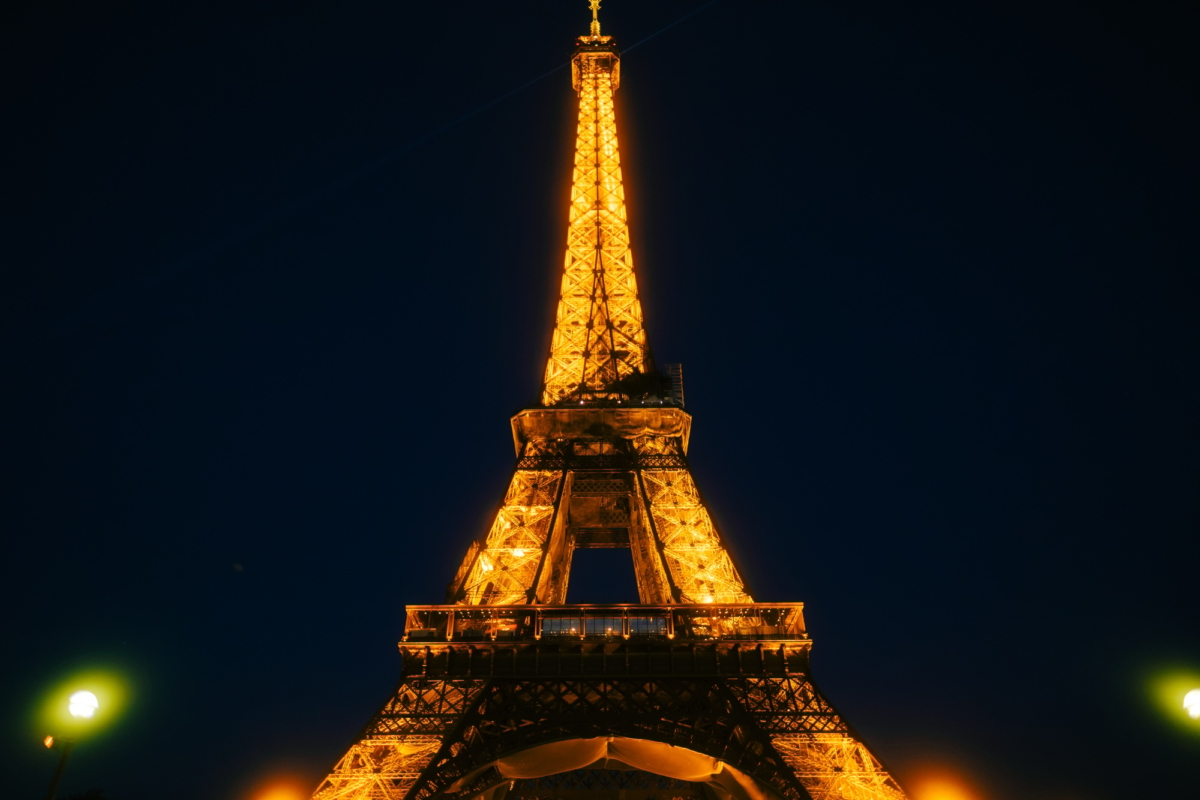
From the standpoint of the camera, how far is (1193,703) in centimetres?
1155

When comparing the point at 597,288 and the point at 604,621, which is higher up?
the point at 597,288

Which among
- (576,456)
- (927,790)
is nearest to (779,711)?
(927,790)

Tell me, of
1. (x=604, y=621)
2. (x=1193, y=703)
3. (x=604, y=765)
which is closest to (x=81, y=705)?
(x=1193, y=703)

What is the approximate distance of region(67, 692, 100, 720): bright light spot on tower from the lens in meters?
10.0

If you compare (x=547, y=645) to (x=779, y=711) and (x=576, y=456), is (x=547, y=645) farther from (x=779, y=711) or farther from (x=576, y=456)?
(x=576, y=456)

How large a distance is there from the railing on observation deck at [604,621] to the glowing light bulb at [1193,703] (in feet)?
37.6

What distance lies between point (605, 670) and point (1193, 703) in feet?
45.0

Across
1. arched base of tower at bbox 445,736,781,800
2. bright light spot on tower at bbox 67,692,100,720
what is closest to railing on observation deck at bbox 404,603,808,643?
arched base of tower at bbox 445,736,781,800

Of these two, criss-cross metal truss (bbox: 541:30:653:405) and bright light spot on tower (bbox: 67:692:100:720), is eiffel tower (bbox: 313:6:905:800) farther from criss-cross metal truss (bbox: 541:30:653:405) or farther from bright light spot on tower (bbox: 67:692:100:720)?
bright light spot on tower (bbox: 67:692:100:720)

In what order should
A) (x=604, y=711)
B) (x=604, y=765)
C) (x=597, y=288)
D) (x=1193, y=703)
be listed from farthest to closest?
(x=597, y=288)
(x=604, y=765)
(x=604, y=711)
(x=1193, y=703)

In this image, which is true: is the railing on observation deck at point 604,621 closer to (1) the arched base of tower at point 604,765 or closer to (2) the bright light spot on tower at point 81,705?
(1) the arched base of tower at point 604,765

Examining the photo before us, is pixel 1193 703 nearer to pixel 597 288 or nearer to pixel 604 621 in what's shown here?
pixel 604 621

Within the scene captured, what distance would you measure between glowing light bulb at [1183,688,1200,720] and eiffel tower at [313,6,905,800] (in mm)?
8450

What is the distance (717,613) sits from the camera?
75.6 ft
